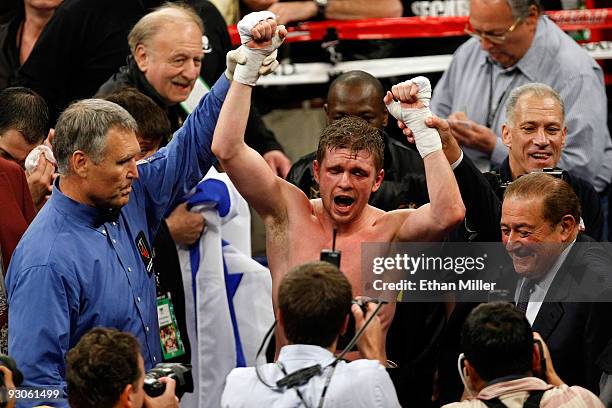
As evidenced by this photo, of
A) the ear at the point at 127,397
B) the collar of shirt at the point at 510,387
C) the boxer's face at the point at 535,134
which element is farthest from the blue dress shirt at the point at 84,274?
the boxer's face at the point at 535,134

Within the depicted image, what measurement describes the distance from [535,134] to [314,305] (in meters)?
2.36

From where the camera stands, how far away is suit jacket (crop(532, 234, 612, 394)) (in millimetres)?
4348

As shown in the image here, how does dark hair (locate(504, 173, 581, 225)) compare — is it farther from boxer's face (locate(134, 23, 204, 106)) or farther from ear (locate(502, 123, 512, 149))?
boxer's face (locate(134, 23, 204, 106))

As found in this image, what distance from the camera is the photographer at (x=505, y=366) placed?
3656mm

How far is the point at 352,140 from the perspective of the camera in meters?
4.77

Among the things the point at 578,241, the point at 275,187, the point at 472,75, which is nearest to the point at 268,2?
the point at 472,75

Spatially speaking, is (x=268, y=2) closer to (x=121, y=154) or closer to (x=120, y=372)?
(x=121, y=154)

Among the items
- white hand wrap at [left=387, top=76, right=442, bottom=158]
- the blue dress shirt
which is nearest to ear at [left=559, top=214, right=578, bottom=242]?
white hand wrap at [left=387, top=76, right=442, bottom=158]

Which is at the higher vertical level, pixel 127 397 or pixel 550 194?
pixel 550 194

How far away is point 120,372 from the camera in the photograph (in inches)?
142

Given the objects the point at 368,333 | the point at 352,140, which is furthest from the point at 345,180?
the point at 368,333

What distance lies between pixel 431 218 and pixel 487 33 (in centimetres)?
220

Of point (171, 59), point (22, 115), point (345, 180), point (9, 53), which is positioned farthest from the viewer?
point (9, 53)

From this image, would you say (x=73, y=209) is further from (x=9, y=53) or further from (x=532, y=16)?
(x=532, y=16)
